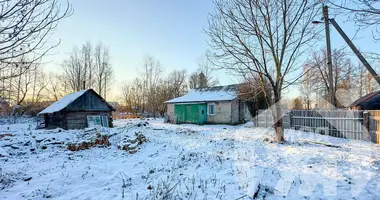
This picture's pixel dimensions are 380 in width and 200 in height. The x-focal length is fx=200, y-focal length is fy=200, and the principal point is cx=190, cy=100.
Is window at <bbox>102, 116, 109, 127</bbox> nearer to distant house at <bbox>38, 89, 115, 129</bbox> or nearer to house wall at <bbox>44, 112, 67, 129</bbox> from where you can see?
distant house at <bbox>38, 89, 115, 129</bbox>

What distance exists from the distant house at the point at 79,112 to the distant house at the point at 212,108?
24.7 feet

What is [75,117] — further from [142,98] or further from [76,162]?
[142,98]

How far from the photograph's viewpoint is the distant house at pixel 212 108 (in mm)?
19609

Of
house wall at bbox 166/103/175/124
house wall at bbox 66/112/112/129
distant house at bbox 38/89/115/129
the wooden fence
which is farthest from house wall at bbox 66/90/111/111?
the wooden fence

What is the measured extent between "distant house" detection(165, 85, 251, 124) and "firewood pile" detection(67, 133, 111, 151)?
1196 centimetres

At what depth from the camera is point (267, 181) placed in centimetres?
429

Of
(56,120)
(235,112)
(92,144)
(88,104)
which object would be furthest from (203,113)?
(56,120)

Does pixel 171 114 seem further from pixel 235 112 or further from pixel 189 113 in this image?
pixel 235 112

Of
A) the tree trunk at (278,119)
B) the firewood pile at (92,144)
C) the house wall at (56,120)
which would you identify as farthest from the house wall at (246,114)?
the house wall at (56,120)

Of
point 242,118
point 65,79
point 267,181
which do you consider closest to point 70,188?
point 267,181

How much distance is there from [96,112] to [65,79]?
22.7 metres

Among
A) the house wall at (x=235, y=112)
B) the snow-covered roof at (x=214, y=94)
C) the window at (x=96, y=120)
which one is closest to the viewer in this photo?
the window at (x=96, y=120)

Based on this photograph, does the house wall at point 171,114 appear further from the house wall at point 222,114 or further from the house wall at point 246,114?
the house wall at point 246,114

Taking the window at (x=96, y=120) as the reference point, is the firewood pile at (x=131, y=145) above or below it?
below
